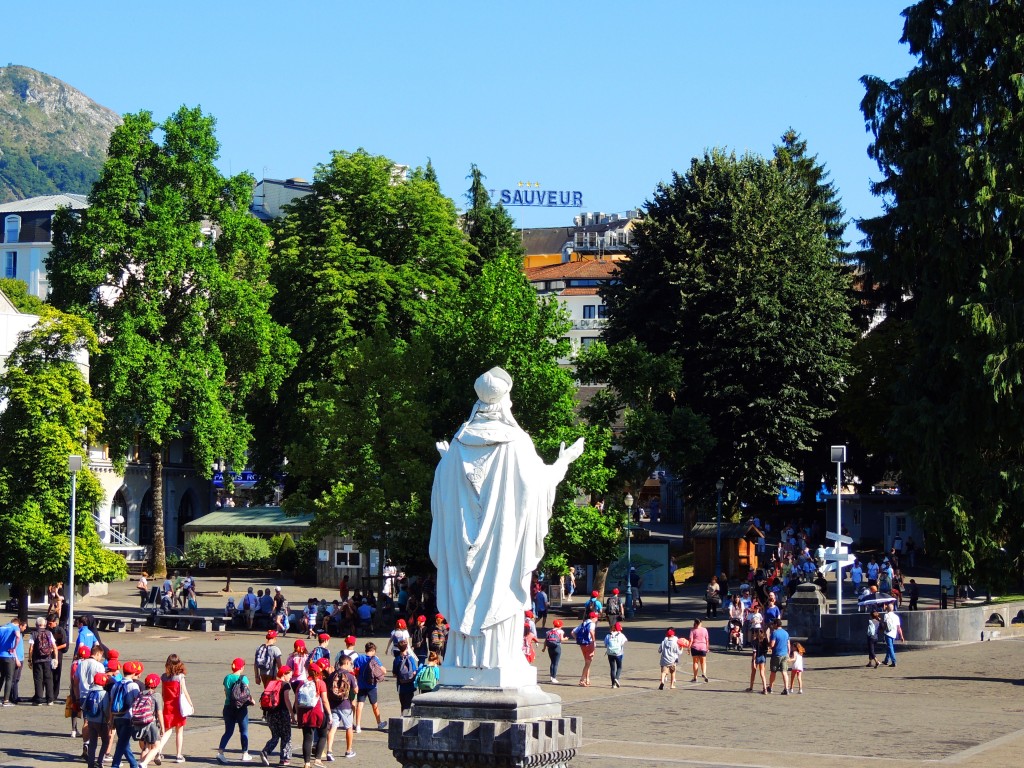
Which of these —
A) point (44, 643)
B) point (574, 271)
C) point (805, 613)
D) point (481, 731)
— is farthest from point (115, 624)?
point (574, 271)

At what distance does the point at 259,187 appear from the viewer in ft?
411

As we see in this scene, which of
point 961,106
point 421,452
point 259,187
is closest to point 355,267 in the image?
point 421,452

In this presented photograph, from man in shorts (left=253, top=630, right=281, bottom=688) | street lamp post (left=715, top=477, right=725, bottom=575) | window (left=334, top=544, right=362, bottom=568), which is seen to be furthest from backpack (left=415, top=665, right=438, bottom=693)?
window (left=334, top=544, right=362, bottom=568)

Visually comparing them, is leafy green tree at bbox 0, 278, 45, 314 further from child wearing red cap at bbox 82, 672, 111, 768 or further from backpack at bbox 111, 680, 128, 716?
backpack at bbox 111, 680, 128, 716

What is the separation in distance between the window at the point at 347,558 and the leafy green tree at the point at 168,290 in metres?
5.42

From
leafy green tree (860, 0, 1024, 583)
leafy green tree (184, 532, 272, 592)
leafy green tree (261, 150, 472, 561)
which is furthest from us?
leafy green tree (184, 532, 272, 592)

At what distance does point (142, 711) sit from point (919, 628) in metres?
23.7

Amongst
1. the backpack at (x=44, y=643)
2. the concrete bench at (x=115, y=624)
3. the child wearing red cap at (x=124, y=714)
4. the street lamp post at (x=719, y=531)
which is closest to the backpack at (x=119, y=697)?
the child wearing red cap at (x=124, y=714)

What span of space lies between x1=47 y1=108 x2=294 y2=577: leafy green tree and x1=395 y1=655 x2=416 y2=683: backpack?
30.6 meters

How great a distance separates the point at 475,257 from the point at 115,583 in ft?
99.2

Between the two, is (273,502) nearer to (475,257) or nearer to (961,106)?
(475,257)

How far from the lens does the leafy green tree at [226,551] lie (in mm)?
63844

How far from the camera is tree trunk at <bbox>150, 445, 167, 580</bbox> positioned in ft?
189

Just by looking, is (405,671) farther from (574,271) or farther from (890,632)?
(574,271)
